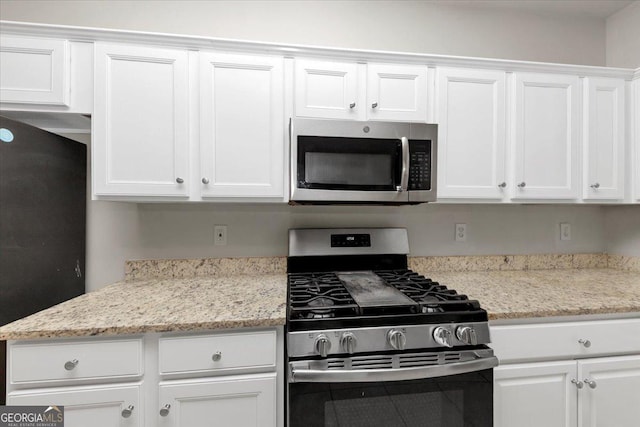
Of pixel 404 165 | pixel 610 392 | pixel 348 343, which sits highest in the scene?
pixel 404 165

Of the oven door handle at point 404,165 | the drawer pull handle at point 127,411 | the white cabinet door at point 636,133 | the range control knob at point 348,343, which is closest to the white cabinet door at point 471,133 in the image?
the oven door handle at point 404,165

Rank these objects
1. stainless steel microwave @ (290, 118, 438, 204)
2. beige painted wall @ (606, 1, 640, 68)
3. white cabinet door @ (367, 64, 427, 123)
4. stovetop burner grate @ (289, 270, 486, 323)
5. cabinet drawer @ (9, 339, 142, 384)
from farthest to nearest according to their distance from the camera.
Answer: beige painted wall @ (606, 1, 640, 68) → white cabinet door @ (367, 64, 427, 123) → stainless steel microwave @ (290, 118, 438, 204) → stovetop burner grate @ (289, 270, 486, 323) → cabinet drawer @ (9, 339, 142, 384)

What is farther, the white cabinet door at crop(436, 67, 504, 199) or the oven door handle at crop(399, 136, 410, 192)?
the white cabinet door at crop(436, 67, 504, 199)

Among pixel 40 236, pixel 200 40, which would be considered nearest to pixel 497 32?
pixel 200 40

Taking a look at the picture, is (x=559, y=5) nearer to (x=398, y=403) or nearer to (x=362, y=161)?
(x=362, y=161)

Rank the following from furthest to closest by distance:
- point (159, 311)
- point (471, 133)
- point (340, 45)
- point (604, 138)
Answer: point (340, 45) → point (604, 138) → point (471, 133) → point (159, 311)

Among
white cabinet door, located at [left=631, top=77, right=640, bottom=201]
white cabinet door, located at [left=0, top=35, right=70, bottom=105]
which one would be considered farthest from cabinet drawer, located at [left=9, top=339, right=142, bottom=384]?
white cabinet door, located at [left=631, top=77, right=640, bottom=201]

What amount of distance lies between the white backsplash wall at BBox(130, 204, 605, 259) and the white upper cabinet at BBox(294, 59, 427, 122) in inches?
23.5

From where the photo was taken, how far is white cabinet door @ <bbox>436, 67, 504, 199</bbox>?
5.53ft

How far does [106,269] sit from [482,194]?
7.17ft

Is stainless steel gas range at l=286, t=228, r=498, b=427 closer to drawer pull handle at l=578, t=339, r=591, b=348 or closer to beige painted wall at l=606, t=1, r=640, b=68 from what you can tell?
drawer pull handle at l=578, t=339, r=591, b=348

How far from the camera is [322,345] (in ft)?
3.53

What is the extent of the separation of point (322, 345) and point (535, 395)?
0.97 metres

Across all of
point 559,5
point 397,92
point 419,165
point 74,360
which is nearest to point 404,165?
point 419,165
